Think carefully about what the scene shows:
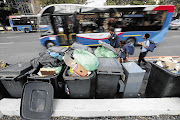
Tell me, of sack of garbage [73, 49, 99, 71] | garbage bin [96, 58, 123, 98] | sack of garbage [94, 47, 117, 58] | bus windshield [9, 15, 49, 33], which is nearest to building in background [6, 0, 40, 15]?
bus windshield [9, 15, 49, 33]

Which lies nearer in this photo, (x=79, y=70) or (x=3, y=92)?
(x=79, y=70)

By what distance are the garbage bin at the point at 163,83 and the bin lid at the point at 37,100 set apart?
8.55 feet

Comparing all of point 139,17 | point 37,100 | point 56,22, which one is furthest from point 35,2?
point 37,100

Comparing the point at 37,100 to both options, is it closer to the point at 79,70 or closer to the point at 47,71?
the point at 47,71

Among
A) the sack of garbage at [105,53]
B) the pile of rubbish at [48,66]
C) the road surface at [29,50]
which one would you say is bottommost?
the road surface at [29,50]

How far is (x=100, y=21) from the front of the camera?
19.7 ft

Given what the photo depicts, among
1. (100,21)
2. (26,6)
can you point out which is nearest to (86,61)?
(100,21)

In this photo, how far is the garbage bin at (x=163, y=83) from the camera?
1971 mm

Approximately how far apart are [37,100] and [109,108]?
5.36 feet

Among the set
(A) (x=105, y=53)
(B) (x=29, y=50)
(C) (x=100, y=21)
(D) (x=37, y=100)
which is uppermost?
(C) (x=100, y=21)

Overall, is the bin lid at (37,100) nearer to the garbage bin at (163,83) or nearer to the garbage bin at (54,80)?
the garbage bin at (54,80)

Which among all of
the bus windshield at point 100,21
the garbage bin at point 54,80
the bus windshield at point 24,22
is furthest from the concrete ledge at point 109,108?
the bus windshield at point 24,22

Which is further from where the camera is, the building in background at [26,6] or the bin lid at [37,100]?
the building in background at [26,6]

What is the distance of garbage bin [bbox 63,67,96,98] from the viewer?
2.01 meters
